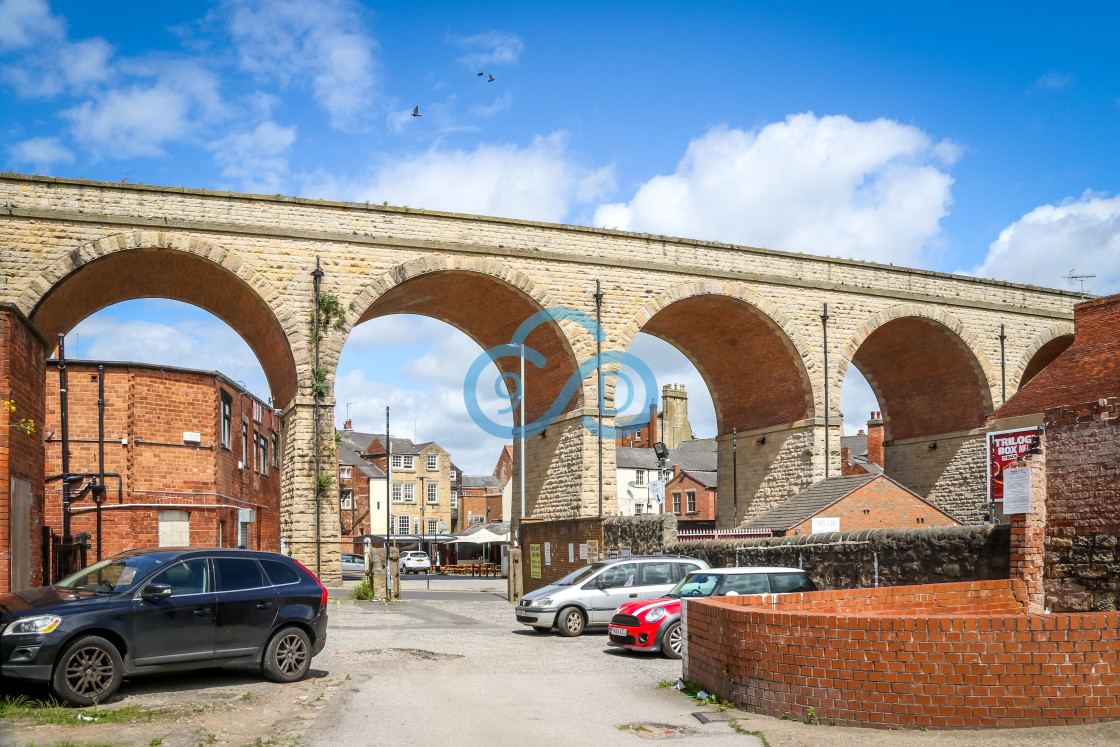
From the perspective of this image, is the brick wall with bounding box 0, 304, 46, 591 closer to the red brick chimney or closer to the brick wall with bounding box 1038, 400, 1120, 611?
the brick wall with bounding box 1038, 400, 1120, 611

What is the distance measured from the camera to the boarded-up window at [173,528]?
22578 mm

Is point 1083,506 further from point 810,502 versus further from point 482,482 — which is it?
point 482,482

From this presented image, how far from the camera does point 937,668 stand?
24.1 feet

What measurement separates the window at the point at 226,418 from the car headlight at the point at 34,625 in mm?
16421

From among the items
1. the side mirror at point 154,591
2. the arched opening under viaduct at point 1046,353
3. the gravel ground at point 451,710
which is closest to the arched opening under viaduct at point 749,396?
the arched opening under viaduct at point 1046,353

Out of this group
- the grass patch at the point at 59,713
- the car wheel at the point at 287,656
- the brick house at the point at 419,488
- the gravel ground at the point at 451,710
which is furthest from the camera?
the brick house at the point at 419,488

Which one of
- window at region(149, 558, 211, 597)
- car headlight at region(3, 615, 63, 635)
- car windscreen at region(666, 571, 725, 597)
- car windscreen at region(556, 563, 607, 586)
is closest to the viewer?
car headlight at region(3, 615, 63, 635)

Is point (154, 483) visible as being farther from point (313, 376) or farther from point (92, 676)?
A: point (92, 676)

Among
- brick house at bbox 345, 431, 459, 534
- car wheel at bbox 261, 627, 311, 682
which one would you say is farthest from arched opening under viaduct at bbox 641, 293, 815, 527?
brick house at bbox 345, 431, 459, 534

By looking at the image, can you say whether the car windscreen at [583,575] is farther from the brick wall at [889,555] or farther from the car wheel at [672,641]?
the car wheel at [672,641]

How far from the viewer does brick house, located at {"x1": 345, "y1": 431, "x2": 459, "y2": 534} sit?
2869 inches

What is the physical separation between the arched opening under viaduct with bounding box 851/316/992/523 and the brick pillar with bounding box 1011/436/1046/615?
20691mm

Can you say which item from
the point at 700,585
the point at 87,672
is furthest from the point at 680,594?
the point at 87,672

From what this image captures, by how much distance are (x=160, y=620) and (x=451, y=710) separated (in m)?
3.06
